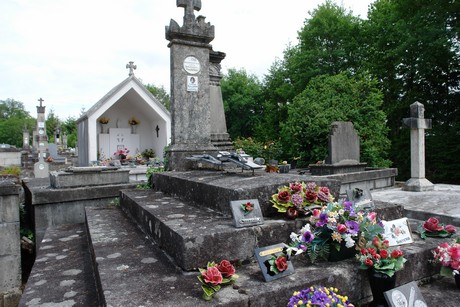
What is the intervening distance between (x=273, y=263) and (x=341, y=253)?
67cm

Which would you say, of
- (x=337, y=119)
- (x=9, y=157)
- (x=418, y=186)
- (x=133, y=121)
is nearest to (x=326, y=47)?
(x=337, y=119)

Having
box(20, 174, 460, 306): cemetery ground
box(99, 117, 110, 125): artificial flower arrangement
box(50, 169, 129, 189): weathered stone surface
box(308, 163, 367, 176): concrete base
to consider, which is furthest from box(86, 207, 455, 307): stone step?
box(99, 117, 110, 125): artificial flower arrangement

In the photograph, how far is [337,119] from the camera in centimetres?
1262

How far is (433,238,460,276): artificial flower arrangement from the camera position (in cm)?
241

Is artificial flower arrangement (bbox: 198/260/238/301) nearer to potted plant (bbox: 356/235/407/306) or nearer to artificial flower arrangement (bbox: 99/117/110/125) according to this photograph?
potted plant (bbox: 356/235/407/306)

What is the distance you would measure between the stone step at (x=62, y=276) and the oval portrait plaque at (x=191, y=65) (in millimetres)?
3422

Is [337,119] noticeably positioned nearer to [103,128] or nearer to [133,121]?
[133,121]

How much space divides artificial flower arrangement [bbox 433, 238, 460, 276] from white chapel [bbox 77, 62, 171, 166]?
13.9 metres

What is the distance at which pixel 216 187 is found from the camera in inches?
124

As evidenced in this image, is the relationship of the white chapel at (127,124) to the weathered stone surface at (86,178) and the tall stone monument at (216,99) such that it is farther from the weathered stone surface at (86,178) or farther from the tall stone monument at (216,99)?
the weathered stone surface at (86,178)

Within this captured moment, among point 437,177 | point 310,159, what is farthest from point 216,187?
point 437,177

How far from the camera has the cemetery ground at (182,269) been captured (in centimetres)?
195

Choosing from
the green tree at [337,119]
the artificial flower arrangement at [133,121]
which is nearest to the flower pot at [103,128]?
the artificial flower arrangement at [133,121]

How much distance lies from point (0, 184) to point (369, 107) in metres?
13.1
